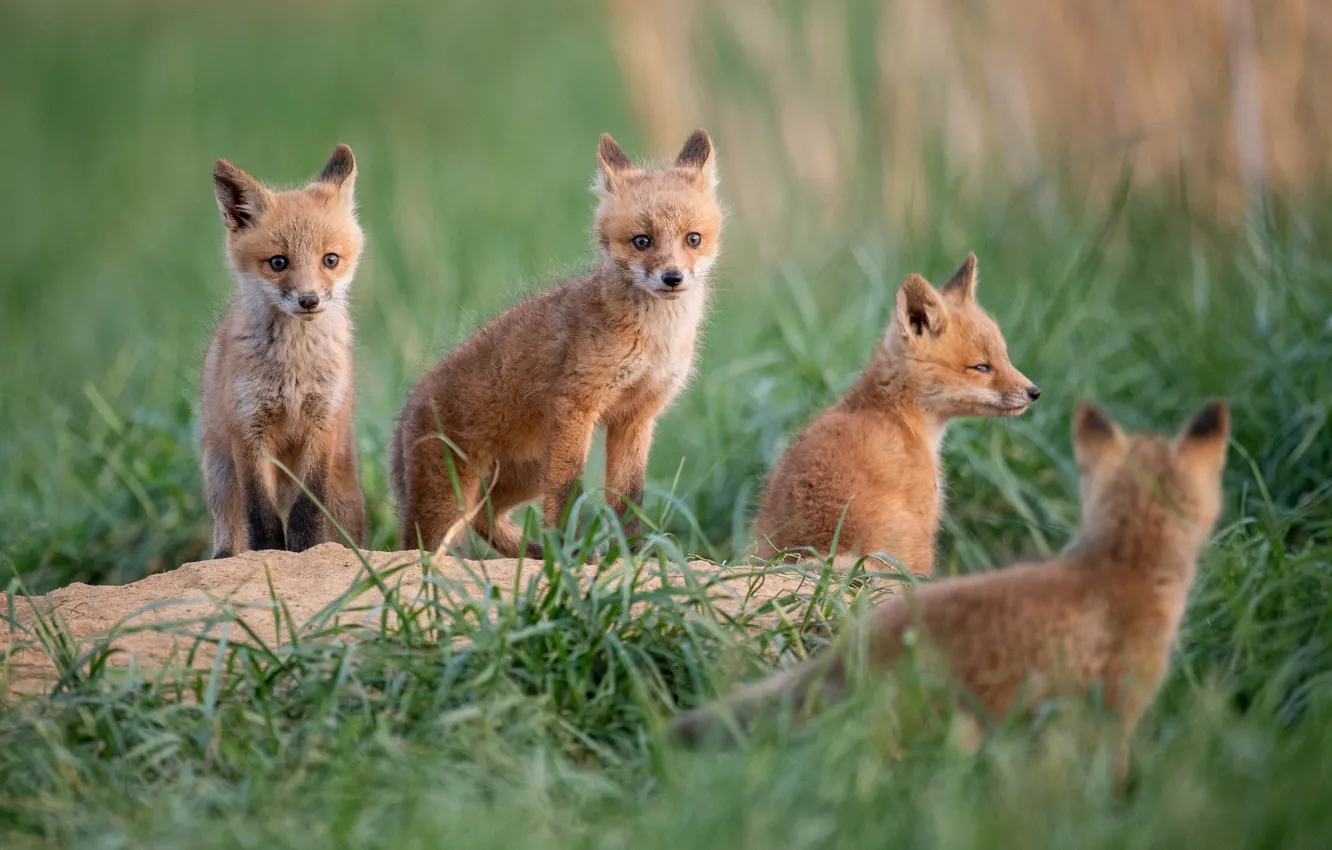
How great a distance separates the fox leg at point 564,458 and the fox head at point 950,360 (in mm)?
1242

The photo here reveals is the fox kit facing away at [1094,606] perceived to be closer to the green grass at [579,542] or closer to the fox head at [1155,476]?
the fox head at [1155,476]

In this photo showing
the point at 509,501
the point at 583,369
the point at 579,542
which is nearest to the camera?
the point at 579,542

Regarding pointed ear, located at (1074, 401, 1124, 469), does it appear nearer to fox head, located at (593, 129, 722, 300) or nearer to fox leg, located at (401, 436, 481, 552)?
fox head, located at (593, 129, 722, 300)

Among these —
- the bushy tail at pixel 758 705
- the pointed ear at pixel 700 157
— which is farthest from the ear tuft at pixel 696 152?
the bushy tail at pixel 758 705

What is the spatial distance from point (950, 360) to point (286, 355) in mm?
2461

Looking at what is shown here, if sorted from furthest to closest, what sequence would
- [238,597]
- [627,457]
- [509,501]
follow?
[509,501] → [627,457] → [238,597]

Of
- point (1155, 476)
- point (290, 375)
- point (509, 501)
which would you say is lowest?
point (509, 501)

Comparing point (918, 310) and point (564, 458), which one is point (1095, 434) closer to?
point (918, 310)

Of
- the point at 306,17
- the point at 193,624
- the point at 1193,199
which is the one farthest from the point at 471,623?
the point at 306,17

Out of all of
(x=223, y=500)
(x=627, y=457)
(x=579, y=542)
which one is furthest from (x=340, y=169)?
(x=579, y=542)

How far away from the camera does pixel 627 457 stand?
5496 mm

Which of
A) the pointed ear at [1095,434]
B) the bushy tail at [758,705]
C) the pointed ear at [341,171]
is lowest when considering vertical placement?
the bushy tail at [758,705]

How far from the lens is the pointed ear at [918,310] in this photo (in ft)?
17.5

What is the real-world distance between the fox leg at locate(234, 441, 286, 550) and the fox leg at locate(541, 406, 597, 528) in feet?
3.29
